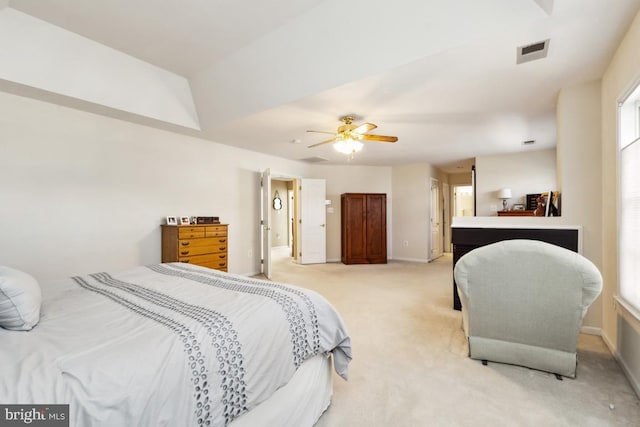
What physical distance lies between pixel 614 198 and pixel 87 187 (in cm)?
527

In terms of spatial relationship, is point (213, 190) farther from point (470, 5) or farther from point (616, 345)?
point (616, 345)

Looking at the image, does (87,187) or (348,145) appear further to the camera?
(348,145)

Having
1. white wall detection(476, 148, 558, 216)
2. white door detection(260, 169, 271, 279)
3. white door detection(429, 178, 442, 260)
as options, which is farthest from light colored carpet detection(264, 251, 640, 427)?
white door detection(429, 178, 442, 260)

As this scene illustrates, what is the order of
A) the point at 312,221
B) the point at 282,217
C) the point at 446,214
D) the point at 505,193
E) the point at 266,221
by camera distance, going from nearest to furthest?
1. the point at 266,221
2. the point at 505,193
3. the point at 312,221
4. the point at 446,214
5. the point at 282,217

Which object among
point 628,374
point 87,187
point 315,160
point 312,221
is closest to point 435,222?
point 312,221

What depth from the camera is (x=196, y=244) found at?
4023 mm

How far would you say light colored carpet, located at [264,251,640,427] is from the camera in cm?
170

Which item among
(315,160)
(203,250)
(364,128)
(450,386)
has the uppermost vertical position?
(315,160)

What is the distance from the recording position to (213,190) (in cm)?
492

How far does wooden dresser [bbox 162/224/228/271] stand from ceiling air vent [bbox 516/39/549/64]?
3.95 meters

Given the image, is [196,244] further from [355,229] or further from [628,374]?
[628,374]

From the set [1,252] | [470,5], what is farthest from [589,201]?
[1,252]

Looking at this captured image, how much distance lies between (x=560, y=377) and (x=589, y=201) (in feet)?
5.71

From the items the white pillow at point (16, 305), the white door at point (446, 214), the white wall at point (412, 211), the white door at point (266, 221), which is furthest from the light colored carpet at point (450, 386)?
the white door at point (446, 214)
